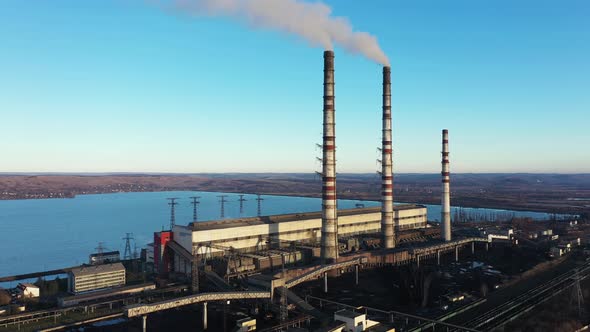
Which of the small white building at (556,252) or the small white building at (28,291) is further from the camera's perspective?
the small white building at (556,252)

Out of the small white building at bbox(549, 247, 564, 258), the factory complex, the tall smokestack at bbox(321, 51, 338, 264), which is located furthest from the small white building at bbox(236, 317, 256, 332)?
the small white building at bbox(549, 247, 564, 258)

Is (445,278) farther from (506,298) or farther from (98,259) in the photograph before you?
(98,259)

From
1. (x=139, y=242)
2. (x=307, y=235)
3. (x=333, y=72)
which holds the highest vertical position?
(x=333, y=72)

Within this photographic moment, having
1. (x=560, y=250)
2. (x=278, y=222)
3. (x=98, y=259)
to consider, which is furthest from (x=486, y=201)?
(x=98, y=259)

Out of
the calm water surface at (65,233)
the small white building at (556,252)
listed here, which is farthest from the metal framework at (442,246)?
the calm water surface at (65,233)

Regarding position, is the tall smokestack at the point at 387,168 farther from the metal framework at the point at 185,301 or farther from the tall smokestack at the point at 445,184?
the metal framework at the point at 185,301

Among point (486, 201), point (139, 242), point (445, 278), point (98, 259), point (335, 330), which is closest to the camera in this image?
point (335, 330)
